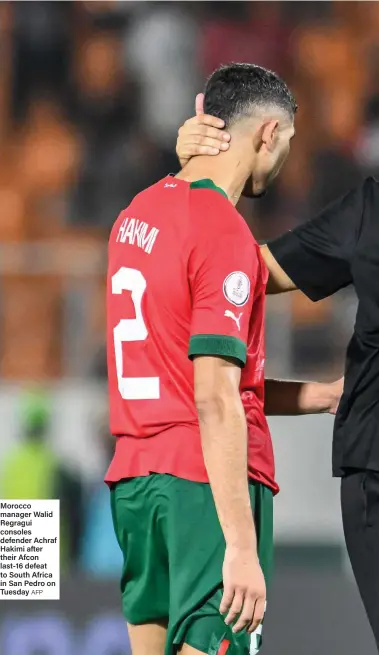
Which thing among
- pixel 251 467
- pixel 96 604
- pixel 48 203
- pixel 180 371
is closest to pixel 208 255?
pixel 180 371

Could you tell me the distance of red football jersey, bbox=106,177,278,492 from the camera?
1.35 meters

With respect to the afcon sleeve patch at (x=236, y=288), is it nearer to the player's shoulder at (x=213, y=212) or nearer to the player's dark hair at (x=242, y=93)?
the player's shoulder at (x=213, y=212)

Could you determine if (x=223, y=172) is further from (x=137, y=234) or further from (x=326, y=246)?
(x=326, y=246)

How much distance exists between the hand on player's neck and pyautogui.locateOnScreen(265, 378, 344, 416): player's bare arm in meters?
0.45

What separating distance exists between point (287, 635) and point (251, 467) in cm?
214

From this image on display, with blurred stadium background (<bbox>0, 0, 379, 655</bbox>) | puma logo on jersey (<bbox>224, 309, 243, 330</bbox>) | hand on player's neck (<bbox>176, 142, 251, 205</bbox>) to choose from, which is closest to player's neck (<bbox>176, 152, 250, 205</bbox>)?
hand on player's neck (<bbox>176, 142, 251, 205</bbox>)

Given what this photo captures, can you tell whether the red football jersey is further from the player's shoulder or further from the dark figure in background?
the dark figure in background

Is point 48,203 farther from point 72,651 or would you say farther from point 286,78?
point 72,651

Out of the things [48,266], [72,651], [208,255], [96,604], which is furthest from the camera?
[48,266]

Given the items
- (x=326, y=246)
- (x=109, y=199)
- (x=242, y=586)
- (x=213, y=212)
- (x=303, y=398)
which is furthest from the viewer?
(x=109, y=199)

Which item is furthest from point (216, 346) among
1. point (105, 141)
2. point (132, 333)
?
point (105, 141)

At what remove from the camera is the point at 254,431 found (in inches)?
56.4

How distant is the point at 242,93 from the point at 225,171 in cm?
14

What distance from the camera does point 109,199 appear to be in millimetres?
4719
